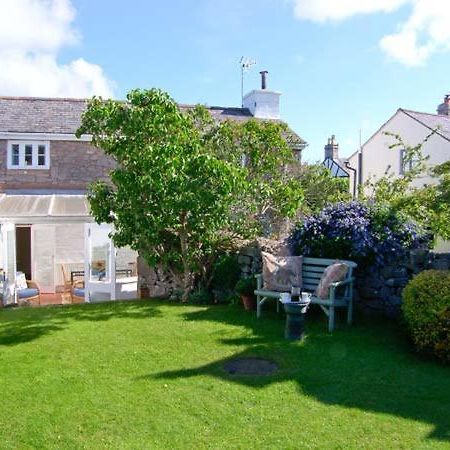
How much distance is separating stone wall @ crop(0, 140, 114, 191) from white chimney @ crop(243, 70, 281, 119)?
27.7 ft

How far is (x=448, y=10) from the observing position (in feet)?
31.9

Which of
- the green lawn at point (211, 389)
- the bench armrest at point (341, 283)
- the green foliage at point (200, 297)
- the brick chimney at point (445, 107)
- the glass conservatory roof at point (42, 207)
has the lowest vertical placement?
the green lawn at point (211, 389)

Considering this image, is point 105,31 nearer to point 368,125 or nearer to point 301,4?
point 301,4

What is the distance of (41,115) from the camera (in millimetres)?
22578

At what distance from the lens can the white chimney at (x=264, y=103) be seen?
2609 centimetres

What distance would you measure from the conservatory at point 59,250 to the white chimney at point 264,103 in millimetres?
10983

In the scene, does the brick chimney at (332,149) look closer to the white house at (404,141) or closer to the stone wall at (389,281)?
the white house at (404,141)

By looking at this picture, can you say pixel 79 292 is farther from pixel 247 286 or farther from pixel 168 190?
pixel 168 190

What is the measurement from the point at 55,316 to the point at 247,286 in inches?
174

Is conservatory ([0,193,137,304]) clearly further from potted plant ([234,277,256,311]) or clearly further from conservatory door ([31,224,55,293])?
potted plant ([234,277,256,311])

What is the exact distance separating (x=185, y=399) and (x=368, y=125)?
31.4 metres

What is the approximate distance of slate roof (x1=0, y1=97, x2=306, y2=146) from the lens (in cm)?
2167

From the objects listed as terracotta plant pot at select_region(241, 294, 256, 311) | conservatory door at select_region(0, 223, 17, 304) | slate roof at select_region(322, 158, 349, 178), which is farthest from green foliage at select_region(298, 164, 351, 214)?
slate roof at select_region(322, 158, 349, 178)

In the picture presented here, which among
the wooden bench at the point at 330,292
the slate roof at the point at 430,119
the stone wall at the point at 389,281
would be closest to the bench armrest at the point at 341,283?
the wooden bench at the point at 330,292
